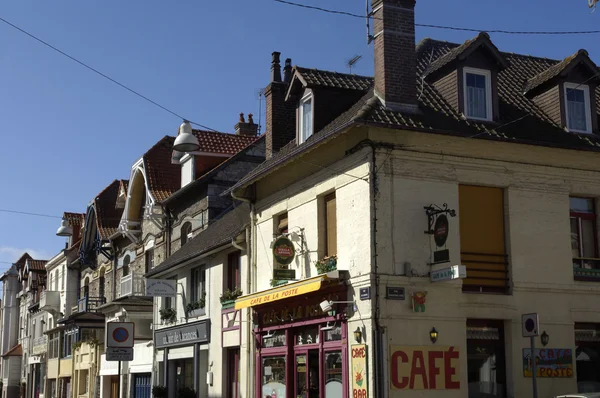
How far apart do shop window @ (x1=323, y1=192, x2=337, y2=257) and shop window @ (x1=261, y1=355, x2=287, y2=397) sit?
3009 millimetres

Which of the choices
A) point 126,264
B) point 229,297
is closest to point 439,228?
point 229,297

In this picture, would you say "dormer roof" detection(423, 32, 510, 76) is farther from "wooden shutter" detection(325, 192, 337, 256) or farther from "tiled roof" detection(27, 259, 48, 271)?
"tiled roof" detection(27, 259, 48, 271)

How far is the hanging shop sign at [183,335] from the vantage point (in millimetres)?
24831

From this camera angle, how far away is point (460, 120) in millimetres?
17688

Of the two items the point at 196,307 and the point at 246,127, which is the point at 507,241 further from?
the point at 246,127

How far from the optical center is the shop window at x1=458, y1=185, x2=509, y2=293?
55.8ft

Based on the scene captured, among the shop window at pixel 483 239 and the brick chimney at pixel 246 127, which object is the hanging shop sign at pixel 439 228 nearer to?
the shop window at pixel 483 239

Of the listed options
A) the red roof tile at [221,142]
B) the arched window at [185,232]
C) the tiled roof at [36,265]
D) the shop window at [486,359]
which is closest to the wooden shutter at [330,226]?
the shop window at [486,359]

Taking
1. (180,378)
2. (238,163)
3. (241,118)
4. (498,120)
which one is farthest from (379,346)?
(241,118)

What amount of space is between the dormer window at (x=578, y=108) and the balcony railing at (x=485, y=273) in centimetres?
383

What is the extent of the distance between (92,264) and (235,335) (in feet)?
80.6

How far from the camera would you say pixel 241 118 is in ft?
122

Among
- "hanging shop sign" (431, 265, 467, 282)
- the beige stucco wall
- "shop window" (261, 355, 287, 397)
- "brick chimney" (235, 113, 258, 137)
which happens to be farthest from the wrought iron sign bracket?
"brick chimney" (235, 113, 258, 137)

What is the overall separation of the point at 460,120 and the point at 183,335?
1272 cm
